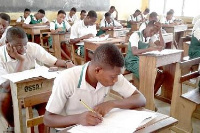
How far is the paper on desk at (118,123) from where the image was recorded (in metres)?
1.09

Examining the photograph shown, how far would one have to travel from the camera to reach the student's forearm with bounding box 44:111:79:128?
1182 millimetres

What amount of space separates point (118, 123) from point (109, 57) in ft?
1.07

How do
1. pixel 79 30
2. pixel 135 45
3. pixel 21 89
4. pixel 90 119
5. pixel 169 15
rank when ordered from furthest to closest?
pixel 169 15 < pixel 79 30 < pixel 135 45 < pixel 21 89 < pixel 90 119

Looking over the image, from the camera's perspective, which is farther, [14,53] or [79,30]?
[79,30]

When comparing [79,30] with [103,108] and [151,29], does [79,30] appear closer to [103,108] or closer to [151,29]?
[151,29]

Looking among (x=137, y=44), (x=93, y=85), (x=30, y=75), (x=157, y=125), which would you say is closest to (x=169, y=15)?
(x=137, y=44)

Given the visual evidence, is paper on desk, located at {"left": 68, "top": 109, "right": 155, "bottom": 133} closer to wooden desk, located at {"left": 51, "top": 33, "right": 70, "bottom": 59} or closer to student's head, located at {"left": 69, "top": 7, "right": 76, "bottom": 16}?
wooden desk, located at {"left": 51, "top": 33, "right": 70, "bottom": 59}

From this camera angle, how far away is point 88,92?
135 centimetres

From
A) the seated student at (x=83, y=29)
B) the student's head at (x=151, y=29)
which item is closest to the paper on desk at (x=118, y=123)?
the student's head at (x=151, y=29)

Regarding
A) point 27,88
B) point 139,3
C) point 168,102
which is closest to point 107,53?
point 27,88

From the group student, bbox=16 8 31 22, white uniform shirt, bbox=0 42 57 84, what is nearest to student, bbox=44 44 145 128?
white uniform shirt, bbox=0 42 57 84

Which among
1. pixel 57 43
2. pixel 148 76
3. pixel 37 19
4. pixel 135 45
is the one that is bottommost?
pixel 148 76

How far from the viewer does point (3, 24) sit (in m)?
3.84

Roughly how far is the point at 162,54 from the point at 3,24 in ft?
8.33
